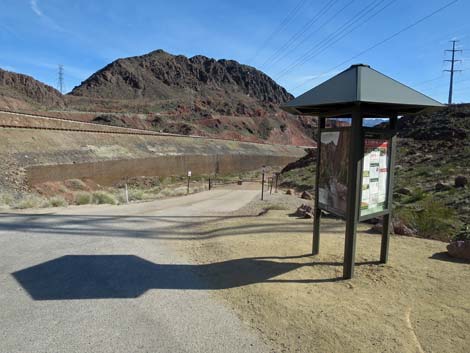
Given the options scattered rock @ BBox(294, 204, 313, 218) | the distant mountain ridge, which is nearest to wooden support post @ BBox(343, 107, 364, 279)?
scattered rock @ BBox(294, 204, 313, 218)

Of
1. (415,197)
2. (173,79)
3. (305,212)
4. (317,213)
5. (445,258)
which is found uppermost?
(173,79)

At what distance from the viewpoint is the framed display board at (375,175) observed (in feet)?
18.7

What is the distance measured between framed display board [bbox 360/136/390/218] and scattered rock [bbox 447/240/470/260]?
5.63ft

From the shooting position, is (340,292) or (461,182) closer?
(340,292)

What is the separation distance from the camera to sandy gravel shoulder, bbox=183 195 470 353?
12.5 ft

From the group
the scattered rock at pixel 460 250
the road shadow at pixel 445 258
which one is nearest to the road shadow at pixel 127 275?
the road shadow at pixel 445 258

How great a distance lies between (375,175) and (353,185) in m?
0.71

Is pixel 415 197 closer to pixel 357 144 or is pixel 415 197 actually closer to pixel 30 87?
pixel 357 144

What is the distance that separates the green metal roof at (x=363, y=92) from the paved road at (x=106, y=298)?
3.27m

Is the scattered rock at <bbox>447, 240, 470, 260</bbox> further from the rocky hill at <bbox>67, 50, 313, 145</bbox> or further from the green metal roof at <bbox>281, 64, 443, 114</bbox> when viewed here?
the rocky hill at <bbox>67, 50, 313, 145</bbox>

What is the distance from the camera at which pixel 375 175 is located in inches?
233

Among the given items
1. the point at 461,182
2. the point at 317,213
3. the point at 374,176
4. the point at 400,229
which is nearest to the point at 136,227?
the point at 317,213

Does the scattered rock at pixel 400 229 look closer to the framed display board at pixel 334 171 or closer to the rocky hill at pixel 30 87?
→ the framed display board at pixel 334 171

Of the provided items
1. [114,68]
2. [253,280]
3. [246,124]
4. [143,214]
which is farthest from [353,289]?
[114,68]
